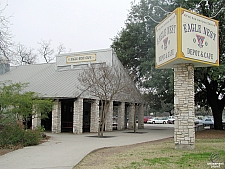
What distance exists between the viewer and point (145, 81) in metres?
28.6

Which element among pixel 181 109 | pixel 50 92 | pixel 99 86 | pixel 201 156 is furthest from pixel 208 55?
pixel 50 92

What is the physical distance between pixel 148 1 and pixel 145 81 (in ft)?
25.0

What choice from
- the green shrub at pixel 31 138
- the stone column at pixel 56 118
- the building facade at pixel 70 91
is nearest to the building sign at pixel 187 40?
the green shrub at pixel 31 138

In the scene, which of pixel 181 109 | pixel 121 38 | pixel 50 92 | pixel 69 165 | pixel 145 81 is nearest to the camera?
pixel 69 165

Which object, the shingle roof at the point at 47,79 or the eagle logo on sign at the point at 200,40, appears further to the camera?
the shingle roof at the point at 47,79

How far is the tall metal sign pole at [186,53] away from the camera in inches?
529

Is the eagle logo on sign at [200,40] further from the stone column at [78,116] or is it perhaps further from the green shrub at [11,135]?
the stone column at [78,116]

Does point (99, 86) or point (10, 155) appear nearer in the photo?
point (10, 155)

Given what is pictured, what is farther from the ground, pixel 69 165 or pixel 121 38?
pixel 121 38

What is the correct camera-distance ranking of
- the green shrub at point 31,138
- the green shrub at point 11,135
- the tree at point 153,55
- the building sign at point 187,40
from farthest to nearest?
the tree at point 153,55 → the green shrub at point 31,138 → the green shrub at point 11,135 → the building sign at point 187,40

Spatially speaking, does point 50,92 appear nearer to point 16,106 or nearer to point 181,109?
point 16,106

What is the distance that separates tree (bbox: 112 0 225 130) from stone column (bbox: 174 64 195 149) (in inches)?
339

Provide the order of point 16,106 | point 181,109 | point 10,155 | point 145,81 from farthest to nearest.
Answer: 1. point 145,81
2. point 16,106
3. point 181,109
4. point 10,155

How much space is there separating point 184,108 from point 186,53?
265 cm
